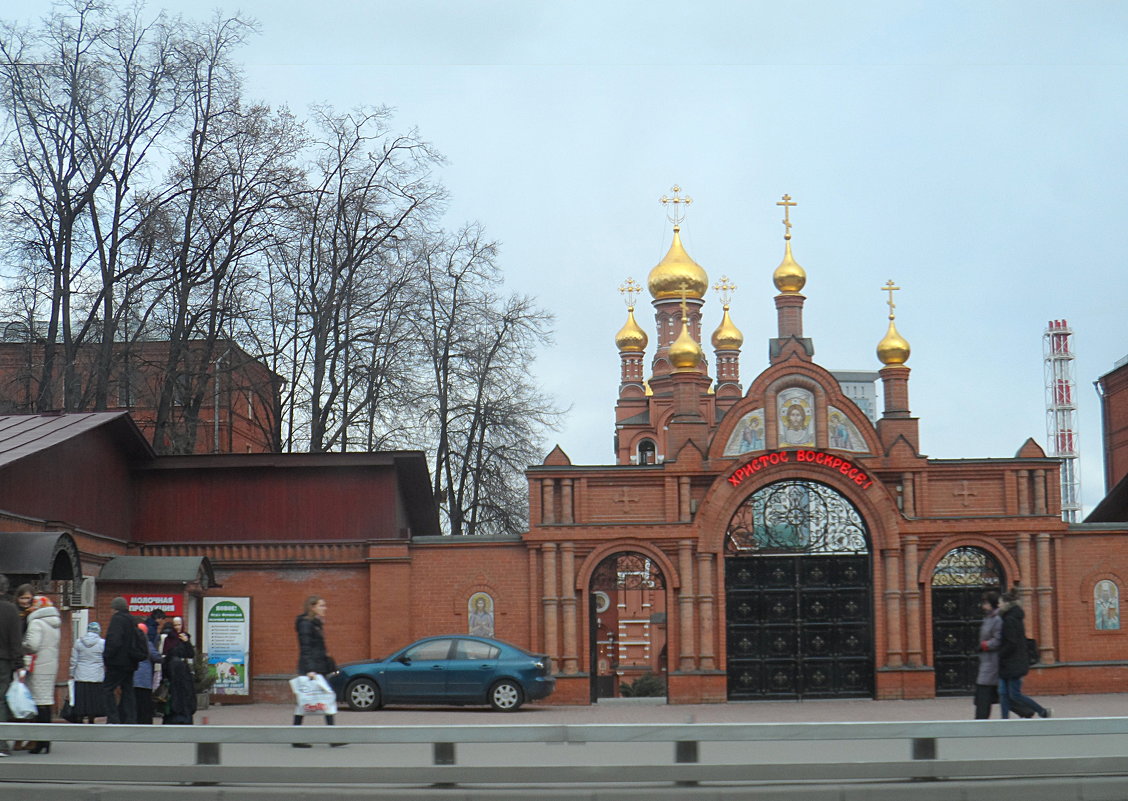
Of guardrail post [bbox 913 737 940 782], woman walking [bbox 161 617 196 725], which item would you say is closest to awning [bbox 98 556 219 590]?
woman walking [bbox 161 617 196 725]

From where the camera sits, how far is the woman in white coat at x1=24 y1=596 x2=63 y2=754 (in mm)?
14227

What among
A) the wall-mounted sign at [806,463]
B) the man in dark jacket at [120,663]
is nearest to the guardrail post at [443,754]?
the man in dark jacket at [120,663]

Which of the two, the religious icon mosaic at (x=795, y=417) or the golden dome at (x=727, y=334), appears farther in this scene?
the golden dome at (x=727, y=334)

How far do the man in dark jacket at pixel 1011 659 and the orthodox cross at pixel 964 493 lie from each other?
11.8 metres

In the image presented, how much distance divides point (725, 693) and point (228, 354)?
1394 centimetres

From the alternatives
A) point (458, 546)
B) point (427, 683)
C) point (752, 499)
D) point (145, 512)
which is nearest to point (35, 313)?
point (145, 512)

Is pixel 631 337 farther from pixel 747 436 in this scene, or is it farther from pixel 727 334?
pixel 747 436

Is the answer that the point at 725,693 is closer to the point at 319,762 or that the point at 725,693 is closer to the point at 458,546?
the point at 458,546

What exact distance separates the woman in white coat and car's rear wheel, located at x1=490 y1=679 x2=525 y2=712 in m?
10.5

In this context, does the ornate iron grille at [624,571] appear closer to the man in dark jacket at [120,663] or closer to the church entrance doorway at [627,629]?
the church entrance doorway at [627,629]

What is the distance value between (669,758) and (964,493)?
59.0 feet

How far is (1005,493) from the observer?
28.0 metres

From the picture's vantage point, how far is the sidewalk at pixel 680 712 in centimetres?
2211

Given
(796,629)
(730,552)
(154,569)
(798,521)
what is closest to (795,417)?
(798,521)
